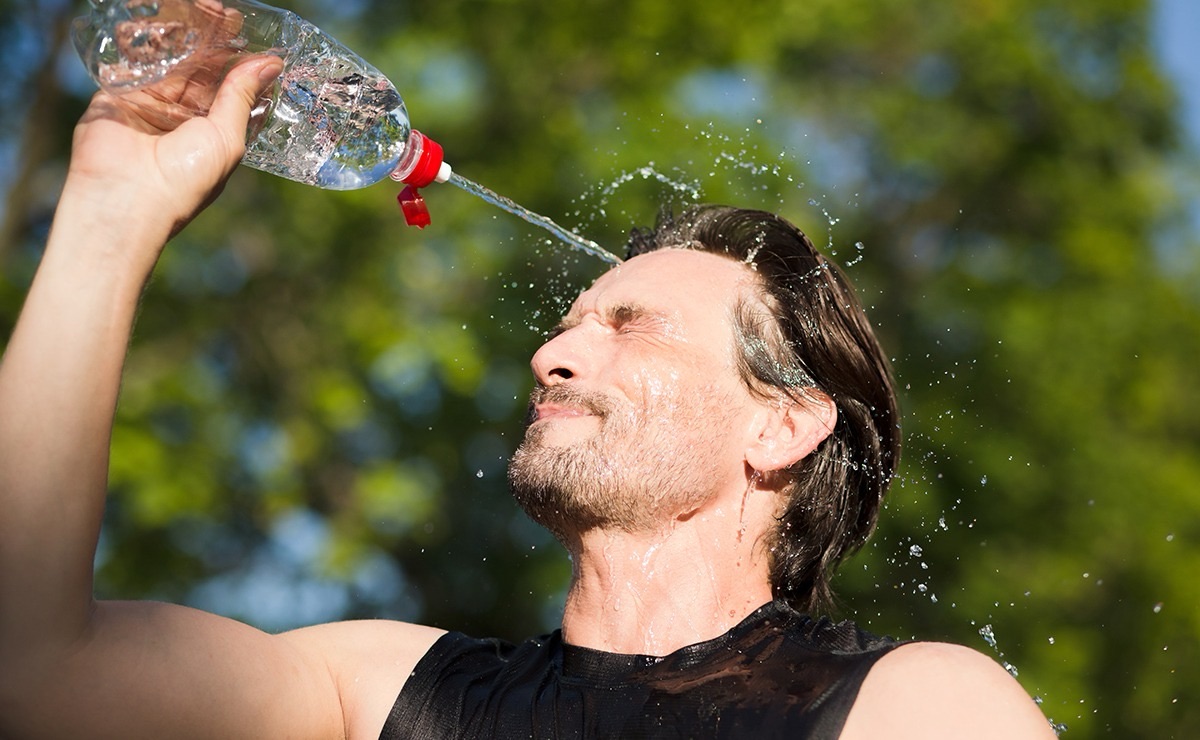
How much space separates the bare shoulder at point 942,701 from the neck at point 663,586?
1.59 feet

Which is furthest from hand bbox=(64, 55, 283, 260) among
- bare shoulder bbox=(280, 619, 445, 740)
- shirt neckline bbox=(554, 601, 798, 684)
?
shirt neckline bbox=(554, 601, 798, 684)

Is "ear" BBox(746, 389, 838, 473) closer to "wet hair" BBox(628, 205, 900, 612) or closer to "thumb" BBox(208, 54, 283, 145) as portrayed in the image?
"wet hair" BBox(628, 205, 900, 612)

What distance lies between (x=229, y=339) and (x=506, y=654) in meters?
6.55

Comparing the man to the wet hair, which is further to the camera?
the wet hair

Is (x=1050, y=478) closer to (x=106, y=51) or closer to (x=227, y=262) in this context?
(x=227, y=262)

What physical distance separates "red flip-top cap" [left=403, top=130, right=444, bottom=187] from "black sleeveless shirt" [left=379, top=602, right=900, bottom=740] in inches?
38.8

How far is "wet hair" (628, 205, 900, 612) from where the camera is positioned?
3.08 meters

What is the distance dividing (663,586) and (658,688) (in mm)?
301

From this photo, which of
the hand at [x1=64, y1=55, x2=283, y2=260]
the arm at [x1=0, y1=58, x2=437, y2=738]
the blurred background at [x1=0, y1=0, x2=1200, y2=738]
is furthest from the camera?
the blurred background at [x1=0, y1=0, x2=1200, y2=738]

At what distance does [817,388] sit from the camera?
10.3ft

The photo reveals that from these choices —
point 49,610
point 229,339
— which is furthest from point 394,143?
point 229,339

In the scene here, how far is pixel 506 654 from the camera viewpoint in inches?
117

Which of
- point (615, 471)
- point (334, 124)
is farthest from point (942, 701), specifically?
point (334, 124)

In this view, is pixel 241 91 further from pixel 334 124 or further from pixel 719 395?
pixel 719 395
